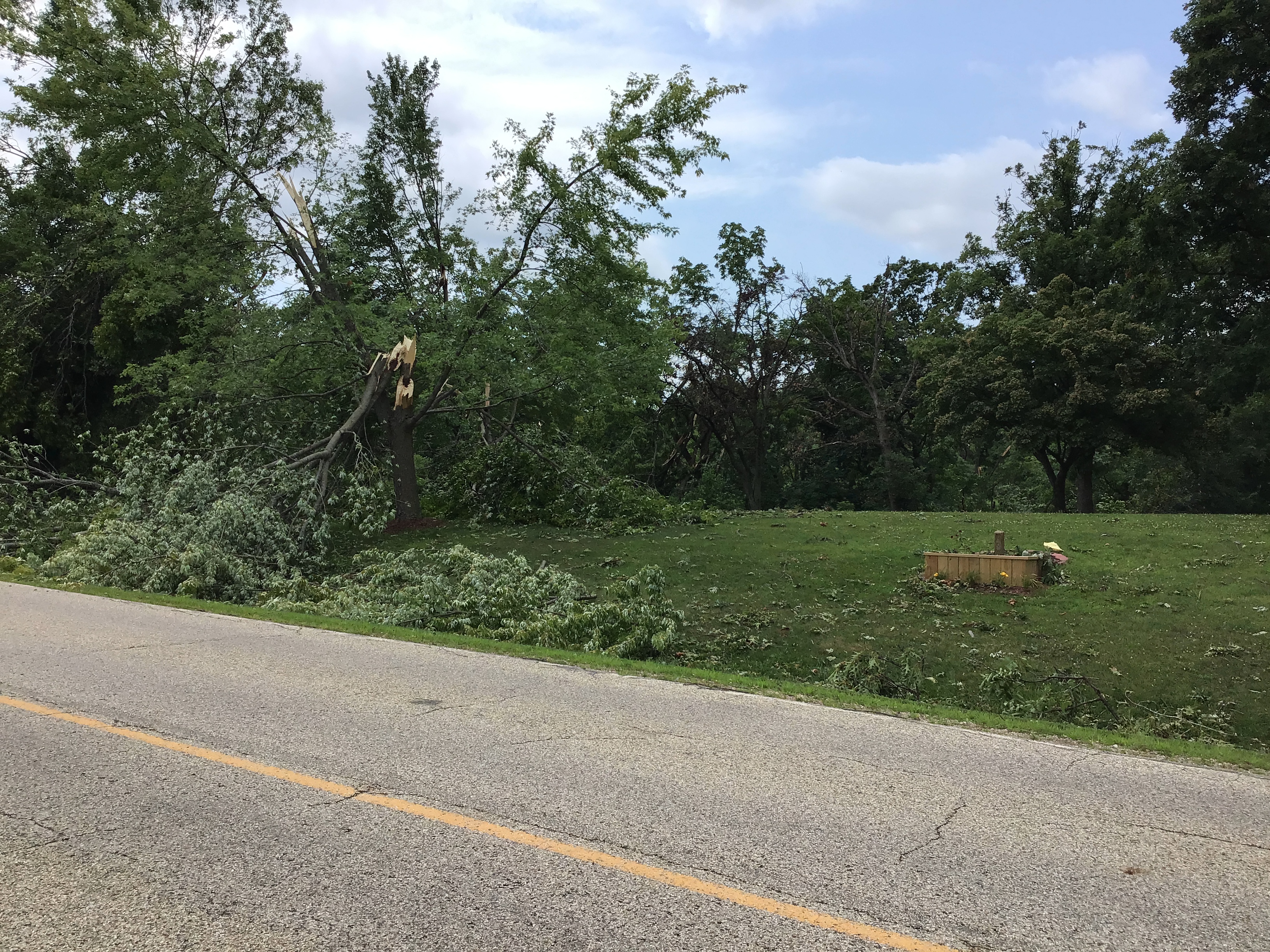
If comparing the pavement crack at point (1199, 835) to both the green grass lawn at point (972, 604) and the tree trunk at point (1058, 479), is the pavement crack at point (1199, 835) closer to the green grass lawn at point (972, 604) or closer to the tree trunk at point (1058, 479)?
the green grass lawn at point (972, 604)

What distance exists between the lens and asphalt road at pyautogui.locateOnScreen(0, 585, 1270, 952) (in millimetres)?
3328

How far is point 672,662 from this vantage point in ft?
35.9

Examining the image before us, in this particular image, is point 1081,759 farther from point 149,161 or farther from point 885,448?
point 885,448

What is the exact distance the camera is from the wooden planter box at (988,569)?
13.8 metres

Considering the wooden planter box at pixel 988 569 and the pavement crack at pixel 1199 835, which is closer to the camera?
the pavement crack at pixel 1199 835

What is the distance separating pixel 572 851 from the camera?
393 cm

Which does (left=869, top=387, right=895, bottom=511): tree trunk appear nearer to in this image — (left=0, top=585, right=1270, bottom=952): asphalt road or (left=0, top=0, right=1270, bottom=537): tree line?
(left=0, top=0, right=1270, bottom=537): tree line

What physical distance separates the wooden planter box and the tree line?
29.0ft

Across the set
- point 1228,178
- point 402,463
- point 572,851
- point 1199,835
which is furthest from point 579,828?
point 1228,178

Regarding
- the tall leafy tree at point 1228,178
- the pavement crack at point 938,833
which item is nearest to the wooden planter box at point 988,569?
the pavement crack at point 938,833

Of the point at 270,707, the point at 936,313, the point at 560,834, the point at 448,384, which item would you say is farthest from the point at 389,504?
the point at 936,313

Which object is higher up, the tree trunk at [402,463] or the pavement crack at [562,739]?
the tree trunk at [402,463]

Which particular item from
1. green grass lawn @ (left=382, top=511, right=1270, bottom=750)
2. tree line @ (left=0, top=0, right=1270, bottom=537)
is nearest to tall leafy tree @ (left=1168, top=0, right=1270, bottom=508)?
tree line @ (left=0, top=0, right=1270, bottom=537)

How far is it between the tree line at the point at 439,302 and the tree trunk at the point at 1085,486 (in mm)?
201
